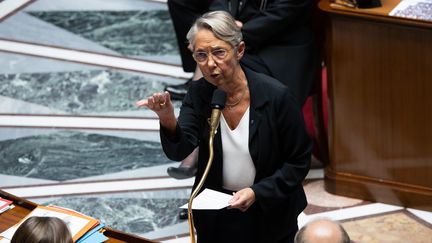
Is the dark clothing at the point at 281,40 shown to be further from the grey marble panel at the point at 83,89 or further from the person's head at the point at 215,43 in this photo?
the person's head at the point at 215,43

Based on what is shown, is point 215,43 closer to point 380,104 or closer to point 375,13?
point 375,13

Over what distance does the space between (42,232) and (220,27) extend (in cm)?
96

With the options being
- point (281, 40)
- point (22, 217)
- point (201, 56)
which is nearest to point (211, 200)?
point (201, 56)

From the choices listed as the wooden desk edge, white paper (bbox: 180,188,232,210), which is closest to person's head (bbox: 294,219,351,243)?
white paper (bbox: 180,188,232,210)

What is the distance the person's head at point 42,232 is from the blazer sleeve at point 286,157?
750mm

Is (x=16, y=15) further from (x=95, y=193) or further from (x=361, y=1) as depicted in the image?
(x=361, y=1)

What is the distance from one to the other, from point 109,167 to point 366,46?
1.68 metres

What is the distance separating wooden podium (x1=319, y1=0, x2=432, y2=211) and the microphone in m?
1.76

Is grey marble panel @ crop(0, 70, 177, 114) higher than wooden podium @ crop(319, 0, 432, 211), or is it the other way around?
wooden podium @ crop(319, 0, 432, 211)

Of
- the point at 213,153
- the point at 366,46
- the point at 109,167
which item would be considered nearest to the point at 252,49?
the point at 366,46

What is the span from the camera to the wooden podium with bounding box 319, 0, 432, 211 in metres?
5.18

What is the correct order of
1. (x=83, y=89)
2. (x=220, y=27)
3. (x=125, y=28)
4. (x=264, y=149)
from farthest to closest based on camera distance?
(x=125, y=28) < (x=83, y=89) < (x=264, y=149) < (x=220, y=27)

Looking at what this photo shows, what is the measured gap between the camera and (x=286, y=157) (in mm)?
3785

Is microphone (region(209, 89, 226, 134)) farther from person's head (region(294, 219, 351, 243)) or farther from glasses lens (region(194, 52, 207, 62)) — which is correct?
person's head (region(294, 219, 351, 243))
